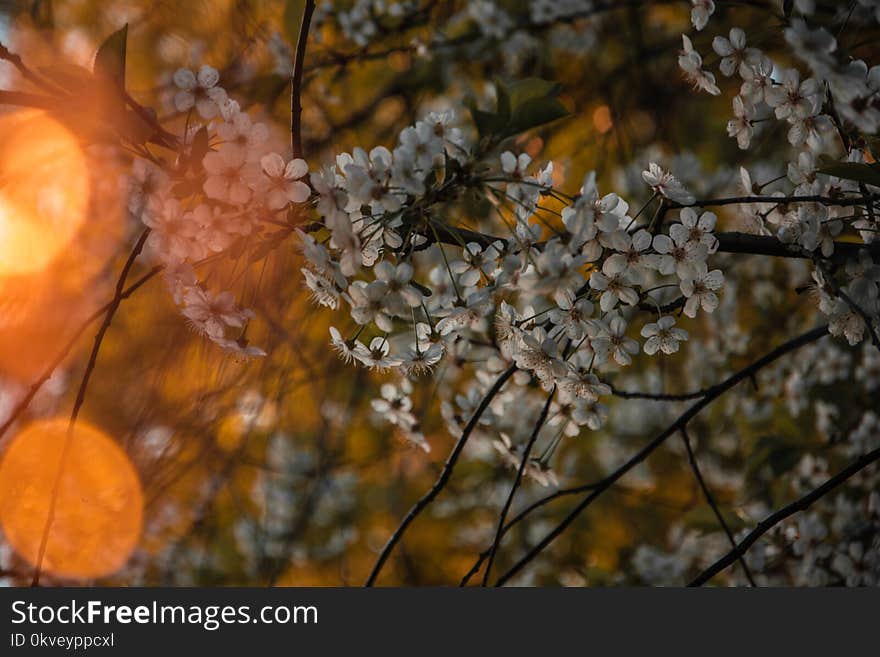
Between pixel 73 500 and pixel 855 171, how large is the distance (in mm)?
2117

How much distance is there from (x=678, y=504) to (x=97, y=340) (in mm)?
2658

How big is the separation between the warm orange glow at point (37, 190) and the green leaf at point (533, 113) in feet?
1.97

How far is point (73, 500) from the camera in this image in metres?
2.28

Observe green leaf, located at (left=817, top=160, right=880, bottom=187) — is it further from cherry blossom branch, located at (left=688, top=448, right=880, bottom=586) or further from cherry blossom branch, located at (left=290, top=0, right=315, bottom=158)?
cherry blossom branch, located at (left=290, top=0, right=315, bottom=158)

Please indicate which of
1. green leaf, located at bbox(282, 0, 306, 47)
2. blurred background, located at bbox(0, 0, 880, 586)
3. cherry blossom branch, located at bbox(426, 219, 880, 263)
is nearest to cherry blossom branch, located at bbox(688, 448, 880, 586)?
cherry blossom branch, located at bbox(426, 219, 880, 263)

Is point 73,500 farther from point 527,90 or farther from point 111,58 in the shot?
point 527,90

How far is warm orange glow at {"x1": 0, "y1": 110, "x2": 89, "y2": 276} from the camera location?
1.27m

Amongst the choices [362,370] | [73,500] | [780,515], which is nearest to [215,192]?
[780,515]

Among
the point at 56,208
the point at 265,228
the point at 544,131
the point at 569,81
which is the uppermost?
the point at 569,81

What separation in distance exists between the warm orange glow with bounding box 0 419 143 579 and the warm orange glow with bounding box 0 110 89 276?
1.45 feet

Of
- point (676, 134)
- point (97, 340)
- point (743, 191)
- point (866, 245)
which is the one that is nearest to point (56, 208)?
point (97, 340)

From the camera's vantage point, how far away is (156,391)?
1.86 metres

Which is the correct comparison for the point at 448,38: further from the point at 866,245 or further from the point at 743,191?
the point at 866,245

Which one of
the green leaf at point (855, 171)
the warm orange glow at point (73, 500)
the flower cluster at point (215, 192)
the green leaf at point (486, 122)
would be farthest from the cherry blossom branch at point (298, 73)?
the warm orange glow at point (73, 500)
